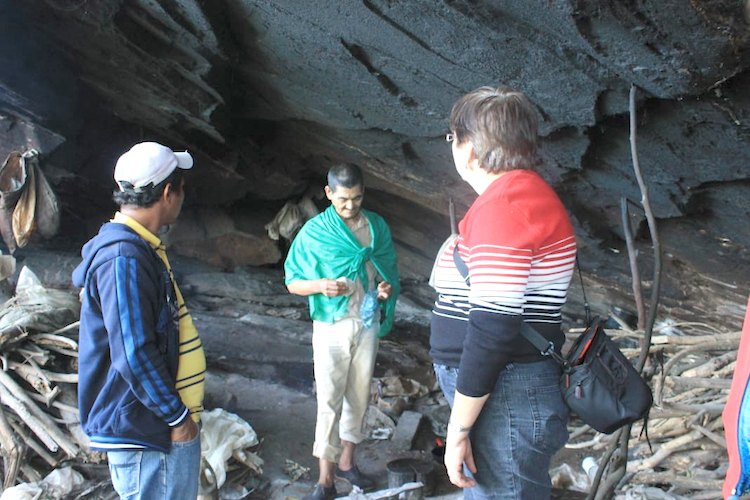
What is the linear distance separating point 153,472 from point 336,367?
1.67 m

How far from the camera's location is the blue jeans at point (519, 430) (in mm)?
1931

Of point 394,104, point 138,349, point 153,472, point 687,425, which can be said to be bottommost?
point 153,472

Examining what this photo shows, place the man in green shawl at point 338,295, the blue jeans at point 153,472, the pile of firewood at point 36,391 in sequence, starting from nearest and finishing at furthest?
the blue jeans at point 153,472
the man in green shawl at point 338,295
the pile of firewood at point 36,391

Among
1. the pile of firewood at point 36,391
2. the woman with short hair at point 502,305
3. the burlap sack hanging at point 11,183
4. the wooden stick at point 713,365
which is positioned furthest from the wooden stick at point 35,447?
the wooden stick at point 713,365

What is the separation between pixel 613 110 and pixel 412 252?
3.95 m

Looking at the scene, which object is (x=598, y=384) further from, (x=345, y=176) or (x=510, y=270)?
(x=345, y=176)

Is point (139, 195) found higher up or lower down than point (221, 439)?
higher up

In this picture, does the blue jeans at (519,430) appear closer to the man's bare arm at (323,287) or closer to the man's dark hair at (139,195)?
the man's dark hair at (139,195)

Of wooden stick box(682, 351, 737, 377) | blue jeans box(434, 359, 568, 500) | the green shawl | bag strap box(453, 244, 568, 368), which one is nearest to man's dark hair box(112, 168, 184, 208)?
blue jeans box(434, 359, 568, 500)

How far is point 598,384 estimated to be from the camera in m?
1.91

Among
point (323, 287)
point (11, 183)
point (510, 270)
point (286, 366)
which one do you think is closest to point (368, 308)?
point (323, 287)

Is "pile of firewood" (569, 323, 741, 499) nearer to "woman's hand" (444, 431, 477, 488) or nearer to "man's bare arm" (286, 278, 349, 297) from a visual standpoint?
"woman's hand" (444, 431, 477, 488)

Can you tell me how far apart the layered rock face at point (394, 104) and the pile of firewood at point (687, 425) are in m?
0.63

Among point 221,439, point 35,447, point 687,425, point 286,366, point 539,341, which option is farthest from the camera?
point 286,366
